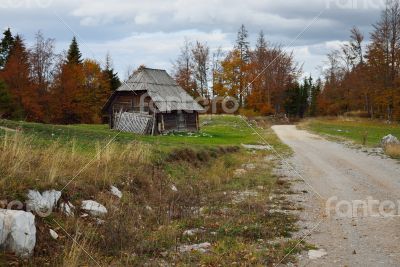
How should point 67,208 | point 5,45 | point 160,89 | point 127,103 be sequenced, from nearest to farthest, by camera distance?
point 67,208
point 160,89
point 127,103
point 5,45

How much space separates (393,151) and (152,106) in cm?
1817

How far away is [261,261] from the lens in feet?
25.6

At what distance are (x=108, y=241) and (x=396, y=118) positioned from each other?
52.9m

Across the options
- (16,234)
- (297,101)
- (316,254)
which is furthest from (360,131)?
(297,101)

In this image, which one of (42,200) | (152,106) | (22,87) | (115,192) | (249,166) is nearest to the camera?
(42,200)

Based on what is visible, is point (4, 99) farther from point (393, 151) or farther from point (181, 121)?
point (393, 151)

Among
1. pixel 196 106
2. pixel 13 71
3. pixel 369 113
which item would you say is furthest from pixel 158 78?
pixel 369 113

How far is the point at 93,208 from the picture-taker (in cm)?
953

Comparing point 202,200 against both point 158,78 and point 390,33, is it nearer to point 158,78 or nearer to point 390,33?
point 158,78

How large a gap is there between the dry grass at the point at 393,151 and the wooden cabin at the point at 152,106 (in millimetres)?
16468

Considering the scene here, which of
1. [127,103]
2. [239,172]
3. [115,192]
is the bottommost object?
[239,172]

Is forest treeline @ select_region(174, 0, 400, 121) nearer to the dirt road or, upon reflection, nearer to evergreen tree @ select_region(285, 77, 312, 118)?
evergreen tree @ select_region(285, 77, 312, 118)

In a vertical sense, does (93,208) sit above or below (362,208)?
above

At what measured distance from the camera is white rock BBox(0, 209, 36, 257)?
277 inches
